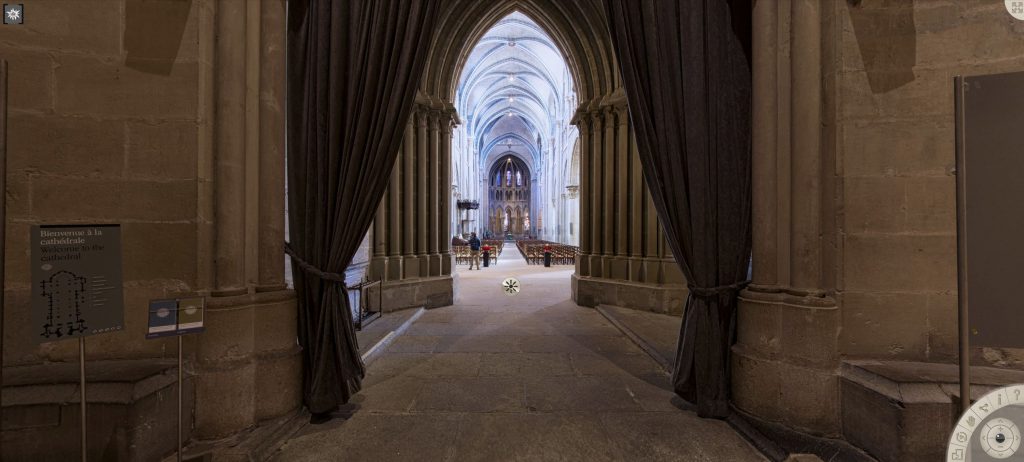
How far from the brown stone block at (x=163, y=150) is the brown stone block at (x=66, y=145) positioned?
0.06m

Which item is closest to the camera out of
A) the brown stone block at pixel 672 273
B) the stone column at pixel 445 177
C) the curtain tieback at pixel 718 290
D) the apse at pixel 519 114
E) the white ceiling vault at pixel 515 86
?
the curtain tieback at pixel 718 290

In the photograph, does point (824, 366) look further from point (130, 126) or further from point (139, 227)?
point (130, 126)

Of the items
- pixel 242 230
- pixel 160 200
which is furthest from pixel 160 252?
pixel 242 230

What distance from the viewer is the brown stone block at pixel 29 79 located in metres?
2.06

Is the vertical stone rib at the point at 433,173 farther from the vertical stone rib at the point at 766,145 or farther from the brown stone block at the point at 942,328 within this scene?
the brown stone block at the point at 942,328

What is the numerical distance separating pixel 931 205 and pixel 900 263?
390mm

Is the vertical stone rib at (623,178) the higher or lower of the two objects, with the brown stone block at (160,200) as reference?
higher

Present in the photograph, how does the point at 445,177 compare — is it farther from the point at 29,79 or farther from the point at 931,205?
the point at 931,205

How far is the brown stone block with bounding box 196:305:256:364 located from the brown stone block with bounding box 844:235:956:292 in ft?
12.5

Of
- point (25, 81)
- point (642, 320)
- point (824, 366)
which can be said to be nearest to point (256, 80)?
point (25, 81)

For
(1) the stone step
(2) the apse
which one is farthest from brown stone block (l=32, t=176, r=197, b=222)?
(2) the apse

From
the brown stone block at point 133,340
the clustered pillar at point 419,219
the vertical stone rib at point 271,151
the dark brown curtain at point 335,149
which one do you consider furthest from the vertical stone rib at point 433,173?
the brown stone block at point 133,340

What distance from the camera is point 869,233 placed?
231 centimetres

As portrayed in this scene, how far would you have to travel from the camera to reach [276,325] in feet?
7.95
